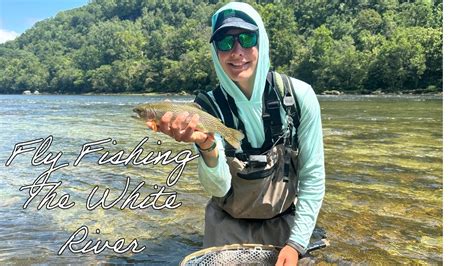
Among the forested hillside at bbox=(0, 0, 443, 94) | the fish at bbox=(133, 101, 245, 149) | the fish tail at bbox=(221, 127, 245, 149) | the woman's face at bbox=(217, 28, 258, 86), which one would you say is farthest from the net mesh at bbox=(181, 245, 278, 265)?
the forested hillside at bbox=(0, 0, 443, 94)

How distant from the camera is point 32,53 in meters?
64.8

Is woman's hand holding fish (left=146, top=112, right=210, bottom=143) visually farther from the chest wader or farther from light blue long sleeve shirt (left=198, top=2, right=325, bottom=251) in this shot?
the chest wader

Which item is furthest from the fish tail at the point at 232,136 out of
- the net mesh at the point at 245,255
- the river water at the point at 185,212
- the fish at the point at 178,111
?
the river water at the point at 185,212

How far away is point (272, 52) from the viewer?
232 ft

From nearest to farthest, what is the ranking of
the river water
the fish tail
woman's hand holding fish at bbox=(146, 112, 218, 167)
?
woman's hand holding fish at bbox=(146, 112, 218, 167)
the fish tail
the river water

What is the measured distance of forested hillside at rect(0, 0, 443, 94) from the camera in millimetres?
49500

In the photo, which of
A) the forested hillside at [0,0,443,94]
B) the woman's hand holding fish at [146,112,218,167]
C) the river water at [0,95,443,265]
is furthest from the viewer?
the forested hillside at [0,0,443,94]

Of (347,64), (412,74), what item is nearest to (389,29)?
(347,64)

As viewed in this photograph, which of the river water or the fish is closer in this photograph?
the fish

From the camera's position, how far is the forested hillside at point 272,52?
49500 mm

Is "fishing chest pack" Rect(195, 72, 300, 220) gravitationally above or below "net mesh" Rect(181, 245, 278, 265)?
above

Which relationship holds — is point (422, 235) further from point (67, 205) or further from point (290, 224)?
point (67, 205)

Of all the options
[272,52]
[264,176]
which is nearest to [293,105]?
[264,176]
